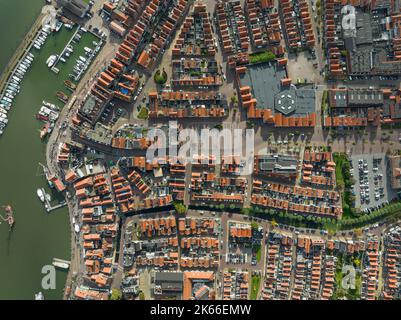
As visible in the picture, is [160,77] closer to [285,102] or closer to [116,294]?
[285,102]

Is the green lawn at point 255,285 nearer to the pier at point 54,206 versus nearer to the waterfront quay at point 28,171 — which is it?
the waterfront quay at point 28,171

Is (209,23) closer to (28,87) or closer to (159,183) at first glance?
(159,183)

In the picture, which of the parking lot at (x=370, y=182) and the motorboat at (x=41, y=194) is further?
the parking lot at (x=370, y=182)

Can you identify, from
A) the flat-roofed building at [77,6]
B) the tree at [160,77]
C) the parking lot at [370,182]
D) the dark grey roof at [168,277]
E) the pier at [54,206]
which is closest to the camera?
the flat-roofed building at [77,6]

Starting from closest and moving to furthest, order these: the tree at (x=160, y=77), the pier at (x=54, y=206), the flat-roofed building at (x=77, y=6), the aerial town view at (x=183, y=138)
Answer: the flat-roofed building at (x=77, y=6) < the tree at (x=160, y=77) < the aerial town view at (x=183, y=138) < the pier at (x=54, y=206)

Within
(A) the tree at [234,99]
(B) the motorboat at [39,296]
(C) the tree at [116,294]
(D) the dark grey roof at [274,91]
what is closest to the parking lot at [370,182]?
(D) the dark grey roof at [274,91]

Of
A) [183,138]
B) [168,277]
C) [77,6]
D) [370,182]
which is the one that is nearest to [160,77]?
[183,138]
